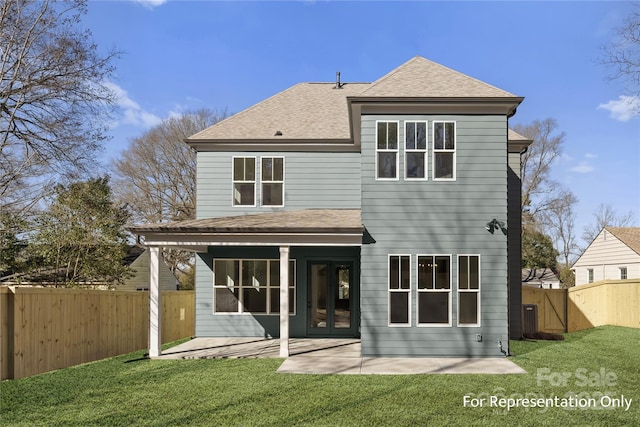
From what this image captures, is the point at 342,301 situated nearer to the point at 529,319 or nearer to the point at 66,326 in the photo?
the point at 529,319

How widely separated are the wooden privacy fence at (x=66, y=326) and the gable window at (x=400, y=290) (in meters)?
6.65

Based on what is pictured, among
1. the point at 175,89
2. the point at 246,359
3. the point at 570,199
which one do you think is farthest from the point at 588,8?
the point at 175,89

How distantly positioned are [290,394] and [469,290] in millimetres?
5080

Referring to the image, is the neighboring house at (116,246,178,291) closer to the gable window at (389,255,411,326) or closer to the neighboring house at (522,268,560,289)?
the gable window at (389,255,411,326)

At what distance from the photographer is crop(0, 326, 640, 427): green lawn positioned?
6.25m

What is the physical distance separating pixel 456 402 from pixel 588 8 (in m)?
12.6

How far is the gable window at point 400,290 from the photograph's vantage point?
10.5 metres

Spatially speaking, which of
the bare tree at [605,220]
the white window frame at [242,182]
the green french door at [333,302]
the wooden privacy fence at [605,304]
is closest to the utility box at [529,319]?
the wooden privacy fence at [605,304]

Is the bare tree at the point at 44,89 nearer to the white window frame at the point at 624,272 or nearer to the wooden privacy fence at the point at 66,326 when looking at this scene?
the wooden privacy fence at the point at 66,326

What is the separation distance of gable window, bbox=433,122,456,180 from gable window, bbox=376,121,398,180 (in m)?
0.91

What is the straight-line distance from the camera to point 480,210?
10.6 m

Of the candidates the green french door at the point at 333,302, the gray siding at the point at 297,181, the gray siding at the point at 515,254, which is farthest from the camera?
the gray siding at the point at 297,181

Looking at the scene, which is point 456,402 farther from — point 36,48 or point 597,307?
point 36,48

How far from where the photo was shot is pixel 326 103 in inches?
635
